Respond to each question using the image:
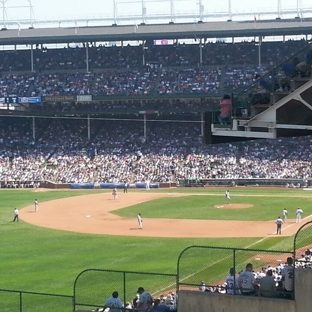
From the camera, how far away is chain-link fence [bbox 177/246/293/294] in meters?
15.6

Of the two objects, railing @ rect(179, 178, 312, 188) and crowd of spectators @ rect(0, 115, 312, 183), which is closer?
railing @ rect(179, 178, 312, 188)

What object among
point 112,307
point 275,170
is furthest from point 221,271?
point 275,170

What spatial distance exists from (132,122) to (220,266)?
61.5 m

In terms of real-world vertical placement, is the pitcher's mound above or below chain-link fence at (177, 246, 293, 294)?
below

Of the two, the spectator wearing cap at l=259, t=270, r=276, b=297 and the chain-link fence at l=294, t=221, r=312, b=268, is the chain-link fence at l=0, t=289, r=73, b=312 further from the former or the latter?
the spectator wearing cap at l=259, t=270, r=276, b=297

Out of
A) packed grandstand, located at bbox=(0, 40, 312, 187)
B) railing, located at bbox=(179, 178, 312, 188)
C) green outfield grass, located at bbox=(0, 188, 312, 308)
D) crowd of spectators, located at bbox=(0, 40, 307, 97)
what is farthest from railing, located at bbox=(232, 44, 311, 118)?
crowd of spectators, located at bbox=(0, 40, 307, 97)

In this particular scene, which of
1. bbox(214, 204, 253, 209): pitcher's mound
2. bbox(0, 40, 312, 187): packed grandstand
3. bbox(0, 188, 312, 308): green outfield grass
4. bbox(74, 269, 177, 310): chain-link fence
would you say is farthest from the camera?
bbox(0, 40, 312, 187): packed grandstand

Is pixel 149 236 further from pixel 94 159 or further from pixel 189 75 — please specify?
pixel 189 75

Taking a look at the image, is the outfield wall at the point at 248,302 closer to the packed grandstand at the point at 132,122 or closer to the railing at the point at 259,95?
the railing at the point at 259,95

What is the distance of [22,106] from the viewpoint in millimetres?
80500

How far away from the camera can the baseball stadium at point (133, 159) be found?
33.8m

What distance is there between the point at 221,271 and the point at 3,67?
2766 inches

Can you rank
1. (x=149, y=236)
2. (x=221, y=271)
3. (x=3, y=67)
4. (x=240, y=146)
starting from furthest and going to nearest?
(x=3, y=67) → (x=240, y=146) → (x=149, y=236) → (x=221, y=271)

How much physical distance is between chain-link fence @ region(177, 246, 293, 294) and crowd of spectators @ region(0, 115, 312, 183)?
38205 millimetres
